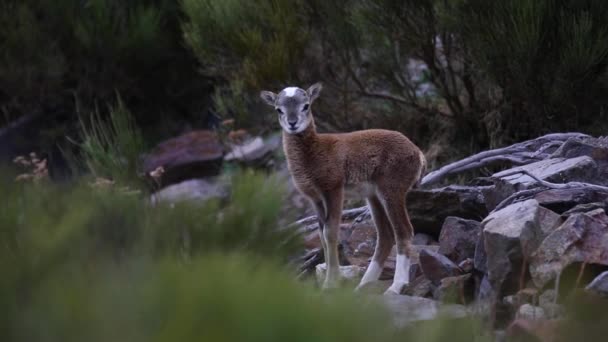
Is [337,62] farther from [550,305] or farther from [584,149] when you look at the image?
[550,305]

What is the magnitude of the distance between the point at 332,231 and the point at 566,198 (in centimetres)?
152

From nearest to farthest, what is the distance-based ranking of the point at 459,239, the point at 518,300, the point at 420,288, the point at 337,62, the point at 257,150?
the point at 518,300 → the point at 420,288 → the point at 459,239 → the point at 337,62 → the point at 257,150

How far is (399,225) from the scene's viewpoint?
6090mm

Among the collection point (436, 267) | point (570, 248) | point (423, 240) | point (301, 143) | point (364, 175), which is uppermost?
point (301, 143)

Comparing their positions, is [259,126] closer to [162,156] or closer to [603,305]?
[162,156]

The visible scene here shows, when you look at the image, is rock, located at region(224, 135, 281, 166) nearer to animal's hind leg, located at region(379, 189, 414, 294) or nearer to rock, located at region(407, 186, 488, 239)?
rock, located at region(407, 186, 488, 239)

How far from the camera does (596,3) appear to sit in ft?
27.4

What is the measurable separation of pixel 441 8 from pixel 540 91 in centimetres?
123

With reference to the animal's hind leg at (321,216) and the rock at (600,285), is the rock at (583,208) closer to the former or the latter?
the rock at (600,285)

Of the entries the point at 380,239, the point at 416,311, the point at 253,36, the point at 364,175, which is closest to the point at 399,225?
the point at 380,239

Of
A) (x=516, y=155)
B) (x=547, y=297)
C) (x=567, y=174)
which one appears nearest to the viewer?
(x=547, y=297)

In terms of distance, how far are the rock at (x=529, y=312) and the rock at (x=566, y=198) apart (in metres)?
1.59

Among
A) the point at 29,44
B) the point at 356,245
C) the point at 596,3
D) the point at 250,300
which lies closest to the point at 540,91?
the point at 596,3

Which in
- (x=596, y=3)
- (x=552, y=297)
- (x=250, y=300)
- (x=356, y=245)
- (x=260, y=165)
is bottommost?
(x=260, y=165)
